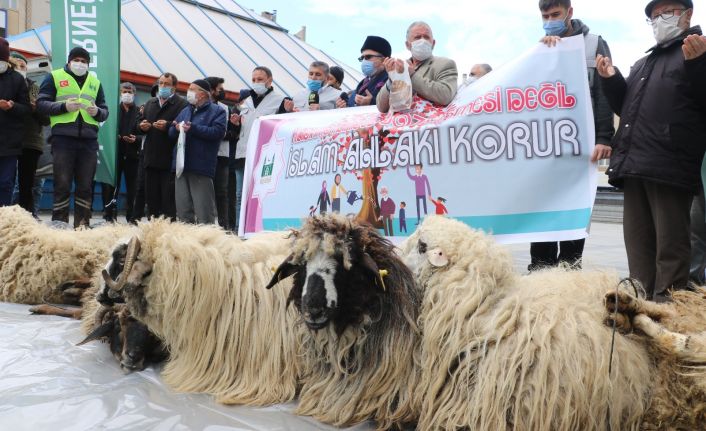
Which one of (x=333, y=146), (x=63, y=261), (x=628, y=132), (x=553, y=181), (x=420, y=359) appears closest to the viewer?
(x=420, y=359)

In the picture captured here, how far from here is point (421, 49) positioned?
381cm

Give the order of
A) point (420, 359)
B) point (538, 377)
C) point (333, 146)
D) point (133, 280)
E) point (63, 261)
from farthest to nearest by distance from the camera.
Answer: point (333, 146) → point (63, 261) → point (133, 280) → point (420, 359) → point (538, 377)

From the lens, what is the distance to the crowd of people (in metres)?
2.75

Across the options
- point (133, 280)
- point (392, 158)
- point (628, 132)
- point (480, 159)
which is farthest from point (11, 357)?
point (628, 132)

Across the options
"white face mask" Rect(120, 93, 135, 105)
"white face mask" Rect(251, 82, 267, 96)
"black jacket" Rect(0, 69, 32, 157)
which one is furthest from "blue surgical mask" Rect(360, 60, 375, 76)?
"white face mask" Rect(120, 93, 135, 105)

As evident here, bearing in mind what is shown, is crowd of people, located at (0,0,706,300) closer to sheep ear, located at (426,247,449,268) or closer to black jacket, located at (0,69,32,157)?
black jacket, located at (0,69,32,157)

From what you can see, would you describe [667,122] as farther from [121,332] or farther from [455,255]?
[121,332]

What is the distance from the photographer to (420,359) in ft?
6.48

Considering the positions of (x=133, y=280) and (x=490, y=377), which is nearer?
(x=490, y=377)

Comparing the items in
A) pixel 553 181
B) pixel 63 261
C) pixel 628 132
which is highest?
pixel 628 132

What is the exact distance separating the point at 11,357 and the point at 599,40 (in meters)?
3.72

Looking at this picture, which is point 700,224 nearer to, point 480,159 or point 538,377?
point 480,159

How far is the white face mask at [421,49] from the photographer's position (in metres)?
3.80

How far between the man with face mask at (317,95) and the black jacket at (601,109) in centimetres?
274
